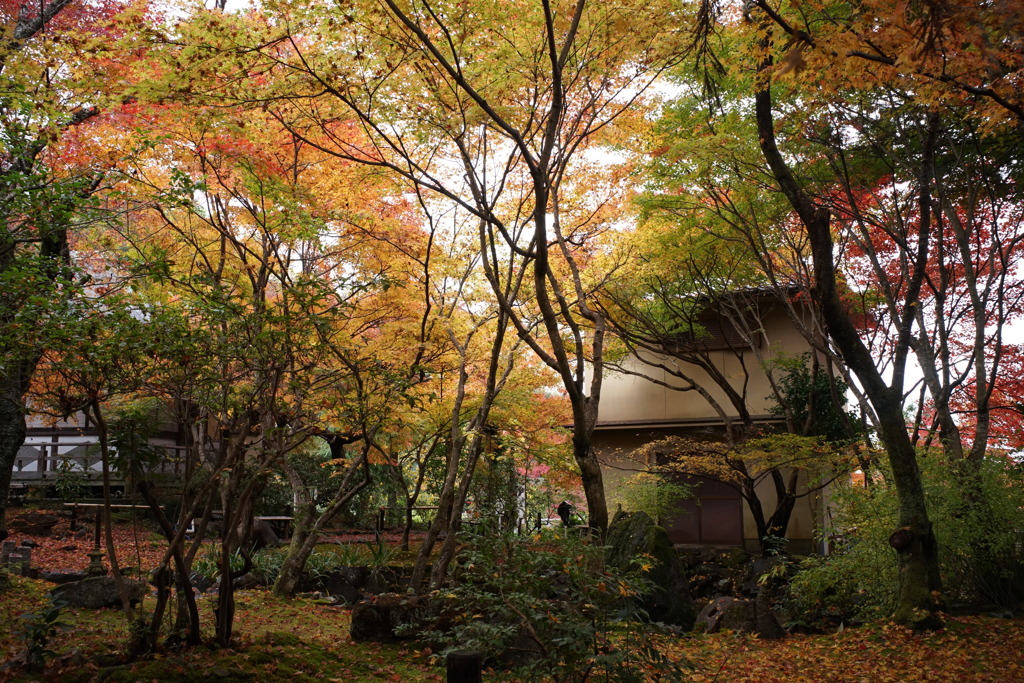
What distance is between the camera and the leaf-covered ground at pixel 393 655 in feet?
19.2

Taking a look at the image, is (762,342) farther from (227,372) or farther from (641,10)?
(227,372)

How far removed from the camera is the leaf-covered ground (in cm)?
587

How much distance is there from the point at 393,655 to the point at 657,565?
4.02 meters

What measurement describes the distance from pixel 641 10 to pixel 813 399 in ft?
35.3

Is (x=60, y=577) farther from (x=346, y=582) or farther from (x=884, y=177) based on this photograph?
(x=884, y=177)

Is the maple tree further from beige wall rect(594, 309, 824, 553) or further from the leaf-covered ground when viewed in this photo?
beige wall rect(594, 309, 824, 553)

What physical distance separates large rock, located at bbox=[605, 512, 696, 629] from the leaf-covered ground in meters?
0.67

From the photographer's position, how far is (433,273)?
1240 centimetres

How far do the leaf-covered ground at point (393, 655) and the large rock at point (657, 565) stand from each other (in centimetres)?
67

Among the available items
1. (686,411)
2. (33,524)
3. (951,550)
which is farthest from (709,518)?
(33,524)

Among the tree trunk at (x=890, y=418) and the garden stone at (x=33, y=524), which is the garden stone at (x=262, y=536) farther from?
the tree trunk at (x=890, y=418)

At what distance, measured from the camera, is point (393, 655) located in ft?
25.0

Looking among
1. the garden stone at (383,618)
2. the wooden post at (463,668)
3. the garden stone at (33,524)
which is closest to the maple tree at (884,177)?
the wooden post at (463,668)

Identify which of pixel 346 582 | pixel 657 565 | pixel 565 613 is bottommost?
pixel 346 582
